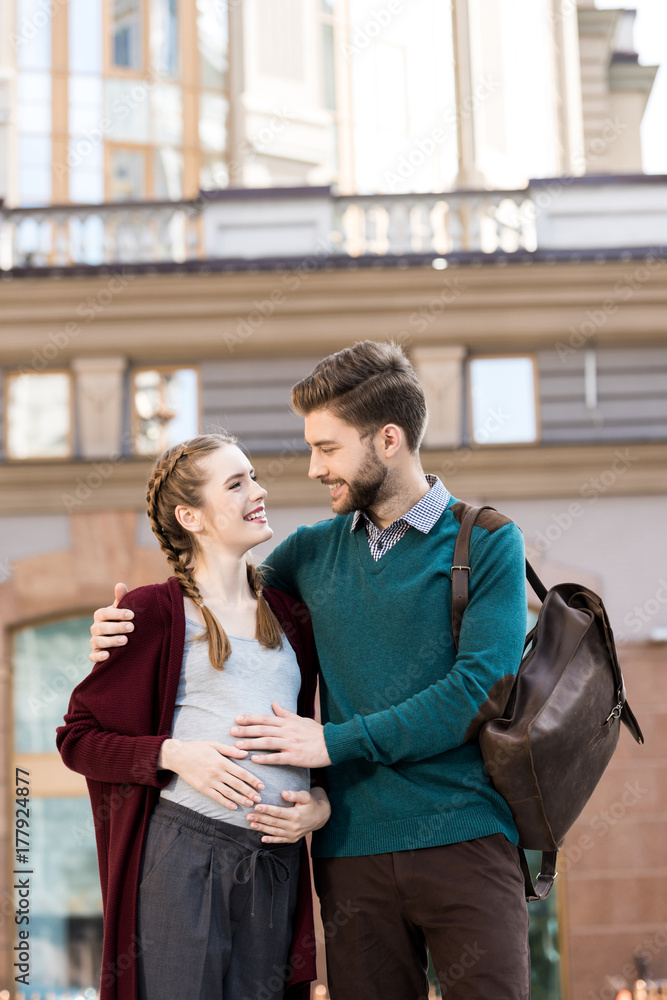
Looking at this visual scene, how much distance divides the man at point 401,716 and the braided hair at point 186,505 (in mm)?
186

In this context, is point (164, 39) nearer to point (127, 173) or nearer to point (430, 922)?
point (127, 173)

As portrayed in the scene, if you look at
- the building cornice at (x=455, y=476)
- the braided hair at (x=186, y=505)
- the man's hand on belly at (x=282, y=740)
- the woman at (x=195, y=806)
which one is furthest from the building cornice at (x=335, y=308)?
the man's hand on belly at (x=282, y=740)

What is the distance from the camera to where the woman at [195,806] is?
8.11 feet

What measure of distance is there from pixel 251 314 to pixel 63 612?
2.87m

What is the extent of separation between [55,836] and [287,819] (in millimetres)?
6284

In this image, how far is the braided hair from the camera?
2.80 meters

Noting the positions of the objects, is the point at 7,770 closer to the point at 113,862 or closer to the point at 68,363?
the point at 68,363

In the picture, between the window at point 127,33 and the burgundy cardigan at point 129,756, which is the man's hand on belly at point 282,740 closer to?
the burgundy cardigan at point 129,756

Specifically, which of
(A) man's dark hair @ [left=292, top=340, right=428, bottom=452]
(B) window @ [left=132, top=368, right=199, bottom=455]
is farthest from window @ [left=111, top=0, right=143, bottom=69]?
(A) man's dark hair @ [left=292, top=340, right=428, bottom=452]

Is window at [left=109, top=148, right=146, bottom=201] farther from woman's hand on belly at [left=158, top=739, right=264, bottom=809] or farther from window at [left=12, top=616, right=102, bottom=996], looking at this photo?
woman's hand on belly at [left=158, top=739, right=264, bottom=809]

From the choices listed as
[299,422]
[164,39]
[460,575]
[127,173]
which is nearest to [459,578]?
[460,575]

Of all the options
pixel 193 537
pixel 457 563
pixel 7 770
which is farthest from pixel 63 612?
pixel 457 563

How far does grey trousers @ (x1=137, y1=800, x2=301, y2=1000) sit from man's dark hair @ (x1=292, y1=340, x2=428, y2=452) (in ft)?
3.59

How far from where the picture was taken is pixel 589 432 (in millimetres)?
8414
